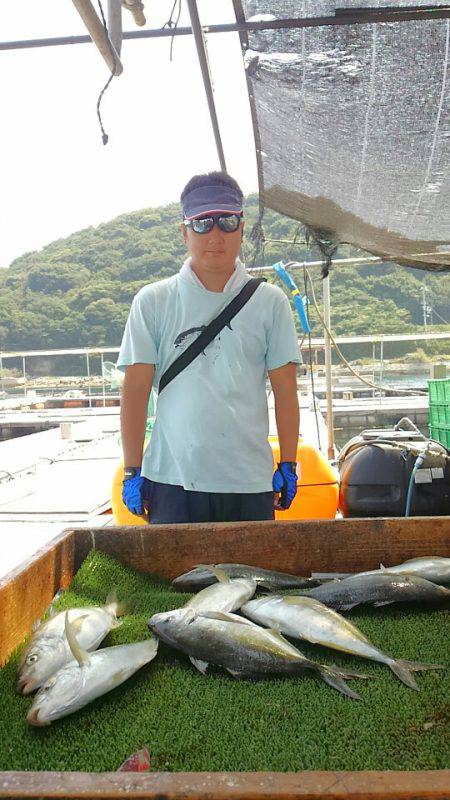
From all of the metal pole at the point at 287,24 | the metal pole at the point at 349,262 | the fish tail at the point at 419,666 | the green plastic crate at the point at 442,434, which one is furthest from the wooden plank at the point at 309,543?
the green plastic crate at the point at 442,434

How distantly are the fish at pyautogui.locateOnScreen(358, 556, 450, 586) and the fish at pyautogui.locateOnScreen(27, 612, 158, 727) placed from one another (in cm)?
89

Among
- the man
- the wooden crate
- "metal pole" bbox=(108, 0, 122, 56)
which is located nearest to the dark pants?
the man

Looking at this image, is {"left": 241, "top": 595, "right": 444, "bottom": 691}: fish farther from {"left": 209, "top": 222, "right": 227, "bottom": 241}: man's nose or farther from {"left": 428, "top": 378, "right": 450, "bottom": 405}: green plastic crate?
{"left": 428, "top": 378, "right": 450, "bottom": 405}: green plastic crate

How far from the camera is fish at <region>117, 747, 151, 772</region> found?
1158 mm

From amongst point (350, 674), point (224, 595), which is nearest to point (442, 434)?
point (224, 595)

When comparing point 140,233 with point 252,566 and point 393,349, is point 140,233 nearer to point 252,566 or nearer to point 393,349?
point 393,349

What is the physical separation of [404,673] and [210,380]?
1.52m

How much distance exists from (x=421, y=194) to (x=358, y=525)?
307 cm

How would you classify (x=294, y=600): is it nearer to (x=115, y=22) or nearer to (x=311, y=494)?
(x=311, y=494)

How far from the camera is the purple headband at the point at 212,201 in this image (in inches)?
106

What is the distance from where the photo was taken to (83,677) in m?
1.54

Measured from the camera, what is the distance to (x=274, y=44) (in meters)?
3.45

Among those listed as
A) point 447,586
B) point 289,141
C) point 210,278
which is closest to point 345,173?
point 289,141

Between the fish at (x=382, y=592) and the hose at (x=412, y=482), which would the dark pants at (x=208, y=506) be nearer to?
the fish at (x=382, y=592)
